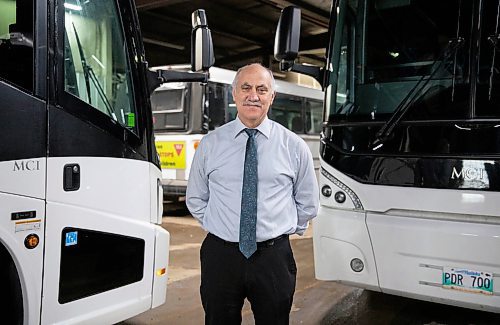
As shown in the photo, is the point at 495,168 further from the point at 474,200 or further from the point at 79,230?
the point at 79,230

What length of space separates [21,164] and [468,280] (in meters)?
2.65

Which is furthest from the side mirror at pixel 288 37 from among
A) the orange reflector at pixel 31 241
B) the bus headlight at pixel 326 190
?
the orange reflector at pixel 31 241

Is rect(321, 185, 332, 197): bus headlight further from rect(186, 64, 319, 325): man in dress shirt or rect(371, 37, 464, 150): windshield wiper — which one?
rect(186, 64, 319, 325): man in dress shirt

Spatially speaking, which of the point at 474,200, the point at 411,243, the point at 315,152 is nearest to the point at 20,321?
the point at 411,243

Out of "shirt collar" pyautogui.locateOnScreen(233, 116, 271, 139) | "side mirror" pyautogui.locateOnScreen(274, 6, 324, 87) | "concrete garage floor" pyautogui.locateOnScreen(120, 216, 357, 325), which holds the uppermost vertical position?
"side mirror" pyautogui.locateOnScreen(274, 6, 324, 87)

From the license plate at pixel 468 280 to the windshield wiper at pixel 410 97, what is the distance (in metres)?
0.95

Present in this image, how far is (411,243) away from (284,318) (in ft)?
4.11

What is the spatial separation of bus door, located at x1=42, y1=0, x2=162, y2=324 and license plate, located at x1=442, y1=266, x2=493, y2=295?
1.90 metres

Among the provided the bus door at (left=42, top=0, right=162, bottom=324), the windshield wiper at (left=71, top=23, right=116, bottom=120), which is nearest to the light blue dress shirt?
the bus door at (left=42, top=0, right=162, bottom=324)

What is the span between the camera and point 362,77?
352 cm

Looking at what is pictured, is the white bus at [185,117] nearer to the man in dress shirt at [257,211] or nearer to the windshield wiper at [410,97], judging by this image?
the windshield wiper at [410,97]

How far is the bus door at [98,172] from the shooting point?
2.29 metres

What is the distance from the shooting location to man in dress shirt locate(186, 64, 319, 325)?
7.08 ft

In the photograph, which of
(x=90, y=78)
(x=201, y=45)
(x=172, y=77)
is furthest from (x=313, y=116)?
(x=90, y=78)
